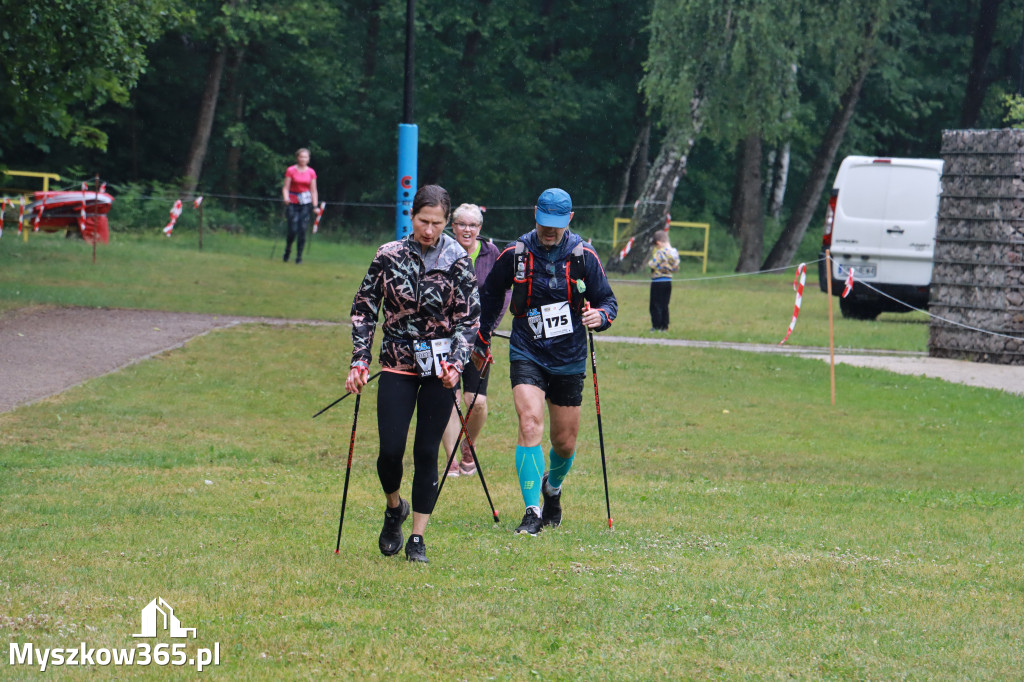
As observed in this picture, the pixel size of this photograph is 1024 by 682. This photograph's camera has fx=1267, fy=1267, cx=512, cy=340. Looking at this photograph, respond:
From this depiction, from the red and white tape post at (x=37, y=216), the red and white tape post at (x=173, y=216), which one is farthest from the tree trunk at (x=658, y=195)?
the red and white tape post at (x=37, y=216)

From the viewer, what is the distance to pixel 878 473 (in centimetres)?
1074

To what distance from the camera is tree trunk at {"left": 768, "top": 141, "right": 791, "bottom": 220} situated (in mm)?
49472

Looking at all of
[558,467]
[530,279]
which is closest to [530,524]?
[558,467]

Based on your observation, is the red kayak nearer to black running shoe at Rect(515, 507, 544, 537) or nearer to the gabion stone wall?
the gabion stone wall

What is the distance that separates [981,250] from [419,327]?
1270 centimetres

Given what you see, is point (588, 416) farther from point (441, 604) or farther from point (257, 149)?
point (257, 149)

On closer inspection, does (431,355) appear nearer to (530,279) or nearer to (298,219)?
(530,279)

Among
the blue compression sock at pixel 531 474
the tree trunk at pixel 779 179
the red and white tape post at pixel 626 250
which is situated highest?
the tree trunk at pixel 779 179

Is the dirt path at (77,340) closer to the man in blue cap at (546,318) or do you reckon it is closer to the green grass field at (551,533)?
the green grass field at (551,533)

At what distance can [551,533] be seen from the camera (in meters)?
7.74

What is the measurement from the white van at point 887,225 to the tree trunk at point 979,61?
23.9 m

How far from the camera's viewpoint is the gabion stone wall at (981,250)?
1706 centimetres

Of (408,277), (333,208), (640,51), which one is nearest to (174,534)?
(408,277)

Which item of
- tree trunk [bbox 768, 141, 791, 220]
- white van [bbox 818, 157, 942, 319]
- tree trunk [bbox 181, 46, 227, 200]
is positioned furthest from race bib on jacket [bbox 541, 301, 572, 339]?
tree trunk [bbox 768, 141, 791, 220]
